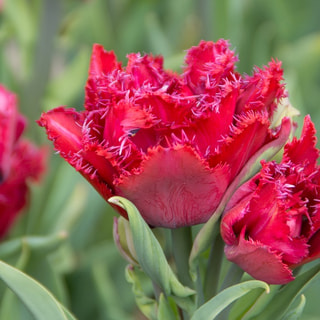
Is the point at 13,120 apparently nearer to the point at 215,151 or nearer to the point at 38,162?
the point at 38,162

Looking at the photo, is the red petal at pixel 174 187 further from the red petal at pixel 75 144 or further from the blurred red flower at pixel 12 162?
the blurred red flower at pixel 12 162

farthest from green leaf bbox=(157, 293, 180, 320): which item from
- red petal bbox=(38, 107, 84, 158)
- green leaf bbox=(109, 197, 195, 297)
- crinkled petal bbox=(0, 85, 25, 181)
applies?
crinkled petal bbox=(0, 85, 25, 181)

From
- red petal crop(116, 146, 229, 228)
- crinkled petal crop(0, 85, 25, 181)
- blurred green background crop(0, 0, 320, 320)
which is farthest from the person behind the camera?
blurred green background crop(0, 0, 320, 320)

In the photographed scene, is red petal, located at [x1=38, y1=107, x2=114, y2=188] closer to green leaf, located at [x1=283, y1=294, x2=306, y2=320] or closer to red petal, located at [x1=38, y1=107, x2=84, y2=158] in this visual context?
red petal, located at [x1=38, y1=107, x2=84, y2=158]

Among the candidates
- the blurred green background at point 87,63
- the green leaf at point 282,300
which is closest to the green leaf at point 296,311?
the green leaf at point 282,300

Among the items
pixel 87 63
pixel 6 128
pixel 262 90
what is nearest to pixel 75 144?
pixel 262 90

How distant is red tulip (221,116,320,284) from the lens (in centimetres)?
41

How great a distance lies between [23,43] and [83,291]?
0.57 metres

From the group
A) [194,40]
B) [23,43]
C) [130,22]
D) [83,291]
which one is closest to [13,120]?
[83,291]

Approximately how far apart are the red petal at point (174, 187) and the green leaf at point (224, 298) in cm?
5

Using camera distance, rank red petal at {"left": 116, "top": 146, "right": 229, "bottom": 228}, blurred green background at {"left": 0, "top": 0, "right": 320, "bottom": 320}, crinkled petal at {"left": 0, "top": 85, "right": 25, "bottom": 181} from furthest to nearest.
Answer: blurred green background at {"left": 0, "top": 0, "right": 320, "bottom": 320}
crinkled petal at {"left": 0, "top": 85, "right": 25, "bottom": 181}
red petal at {"left": 116, "top": 146, "right": 229, "bottom": 228}

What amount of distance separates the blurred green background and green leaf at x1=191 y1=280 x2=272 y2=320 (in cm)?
25

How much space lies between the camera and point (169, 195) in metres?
0.41

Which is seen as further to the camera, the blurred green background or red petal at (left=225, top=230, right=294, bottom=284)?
the blurred green background
